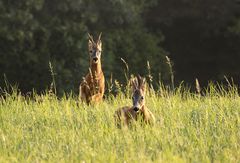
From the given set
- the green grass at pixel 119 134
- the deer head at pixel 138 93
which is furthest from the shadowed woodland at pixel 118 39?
the deer head at pixel 138 93

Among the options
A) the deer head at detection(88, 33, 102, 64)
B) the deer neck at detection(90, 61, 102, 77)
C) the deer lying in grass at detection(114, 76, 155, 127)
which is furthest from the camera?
the deer head at detection(88, 33, 102, 64)

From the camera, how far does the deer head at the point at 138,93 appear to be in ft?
29.8

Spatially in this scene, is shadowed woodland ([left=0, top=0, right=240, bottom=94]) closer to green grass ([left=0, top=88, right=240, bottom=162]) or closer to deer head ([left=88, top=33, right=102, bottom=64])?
deer head ([left=88, top=33, right=102, bottom=64])

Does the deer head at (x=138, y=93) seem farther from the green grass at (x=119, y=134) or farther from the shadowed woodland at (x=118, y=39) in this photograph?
the shadowed woodland at (x=118, y=39)

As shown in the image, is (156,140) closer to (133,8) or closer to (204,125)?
(204,125)

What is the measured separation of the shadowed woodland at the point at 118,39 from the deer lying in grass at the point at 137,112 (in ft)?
37.7

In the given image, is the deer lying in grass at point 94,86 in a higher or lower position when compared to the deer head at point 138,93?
higher

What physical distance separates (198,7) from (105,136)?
18270mm

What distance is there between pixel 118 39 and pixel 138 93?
15.5 metres

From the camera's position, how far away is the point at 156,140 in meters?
8.28

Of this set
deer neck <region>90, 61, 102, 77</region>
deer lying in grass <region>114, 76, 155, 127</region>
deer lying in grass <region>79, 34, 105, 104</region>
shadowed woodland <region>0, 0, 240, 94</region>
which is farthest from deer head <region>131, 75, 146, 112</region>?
shadowed woodland <region>0, 0, 240, 94</region>

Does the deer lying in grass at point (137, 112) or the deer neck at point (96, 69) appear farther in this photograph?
the deer neck at point (96, 69)

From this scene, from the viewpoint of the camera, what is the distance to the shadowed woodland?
75.2ft

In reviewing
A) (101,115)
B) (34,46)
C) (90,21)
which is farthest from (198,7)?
(101,115)
